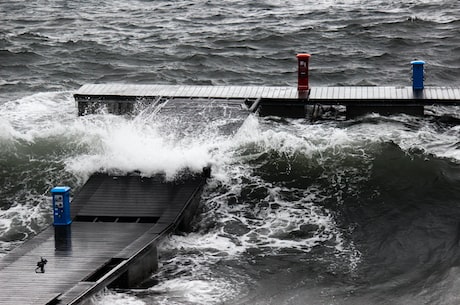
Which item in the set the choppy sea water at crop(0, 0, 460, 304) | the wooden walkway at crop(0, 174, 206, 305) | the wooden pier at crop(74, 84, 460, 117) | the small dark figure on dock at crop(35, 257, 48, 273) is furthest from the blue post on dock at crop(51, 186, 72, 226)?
the wooden pier at crop(74, 84, 460, 117)

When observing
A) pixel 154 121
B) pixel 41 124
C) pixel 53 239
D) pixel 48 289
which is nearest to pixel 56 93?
pixel 41 124

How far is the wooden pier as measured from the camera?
19531mm

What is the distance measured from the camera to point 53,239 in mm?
13492

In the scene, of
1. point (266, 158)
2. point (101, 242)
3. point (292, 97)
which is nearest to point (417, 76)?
point (292, 97)

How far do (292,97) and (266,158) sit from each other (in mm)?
2755

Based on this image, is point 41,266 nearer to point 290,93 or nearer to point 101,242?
point 101,242

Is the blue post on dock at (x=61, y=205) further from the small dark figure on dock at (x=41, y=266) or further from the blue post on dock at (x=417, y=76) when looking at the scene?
the blue post on dock at (x=417, y=76)

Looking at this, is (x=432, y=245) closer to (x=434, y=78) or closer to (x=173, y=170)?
(x=173, y=170)

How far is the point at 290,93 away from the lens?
66.6ft

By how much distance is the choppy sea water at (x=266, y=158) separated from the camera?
43.1 ft

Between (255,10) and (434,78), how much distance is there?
391 inches

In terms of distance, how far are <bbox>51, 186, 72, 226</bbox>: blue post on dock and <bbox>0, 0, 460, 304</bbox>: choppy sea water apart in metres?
1.07

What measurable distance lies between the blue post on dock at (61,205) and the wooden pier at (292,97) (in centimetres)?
641

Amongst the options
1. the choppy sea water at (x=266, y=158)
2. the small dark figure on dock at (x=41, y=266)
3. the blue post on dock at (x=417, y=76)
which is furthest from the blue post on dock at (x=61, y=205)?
the blue post on dock at (x=417, y=76)
